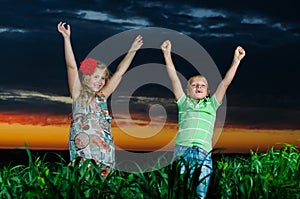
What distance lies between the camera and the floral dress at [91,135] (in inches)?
252

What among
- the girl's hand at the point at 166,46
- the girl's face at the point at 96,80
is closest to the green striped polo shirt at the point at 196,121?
the girl's hand at the point at 166,46

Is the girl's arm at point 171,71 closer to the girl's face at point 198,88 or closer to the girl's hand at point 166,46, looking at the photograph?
the girl's hand at point 166,46

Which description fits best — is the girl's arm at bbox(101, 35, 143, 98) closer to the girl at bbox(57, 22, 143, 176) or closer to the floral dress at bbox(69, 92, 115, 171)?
the girl at bbox(57, 22, 143, 176)

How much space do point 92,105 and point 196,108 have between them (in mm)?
1287

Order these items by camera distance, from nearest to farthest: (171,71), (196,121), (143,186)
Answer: (143,186) < (196,121) < (171,71)

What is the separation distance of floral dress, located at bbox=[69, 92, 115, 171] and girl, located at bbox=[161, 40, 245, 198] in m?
0.86

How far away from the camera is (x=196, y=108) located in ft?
20.9

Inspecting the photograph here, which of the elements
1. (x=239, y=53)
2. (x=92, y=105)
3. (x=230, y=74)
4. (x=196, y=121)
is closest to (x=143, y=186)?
(x=196, y=121)

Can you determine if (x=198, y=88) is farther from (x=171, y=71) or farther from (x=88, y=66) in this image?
(x=88, y=66)

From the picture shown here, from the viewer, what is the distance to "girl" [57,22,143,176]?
641cm

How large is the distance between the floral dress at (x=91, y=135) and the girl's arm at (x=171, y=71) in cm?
94

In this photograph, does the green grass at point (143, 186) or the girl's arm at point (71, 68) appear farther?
the girl's arm at point (71, 68)

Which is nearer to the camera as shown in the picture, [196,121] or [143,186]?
[143,186]

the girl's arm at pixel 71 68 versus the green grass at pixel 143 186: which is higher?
the girl's arm at pixel 71 68
